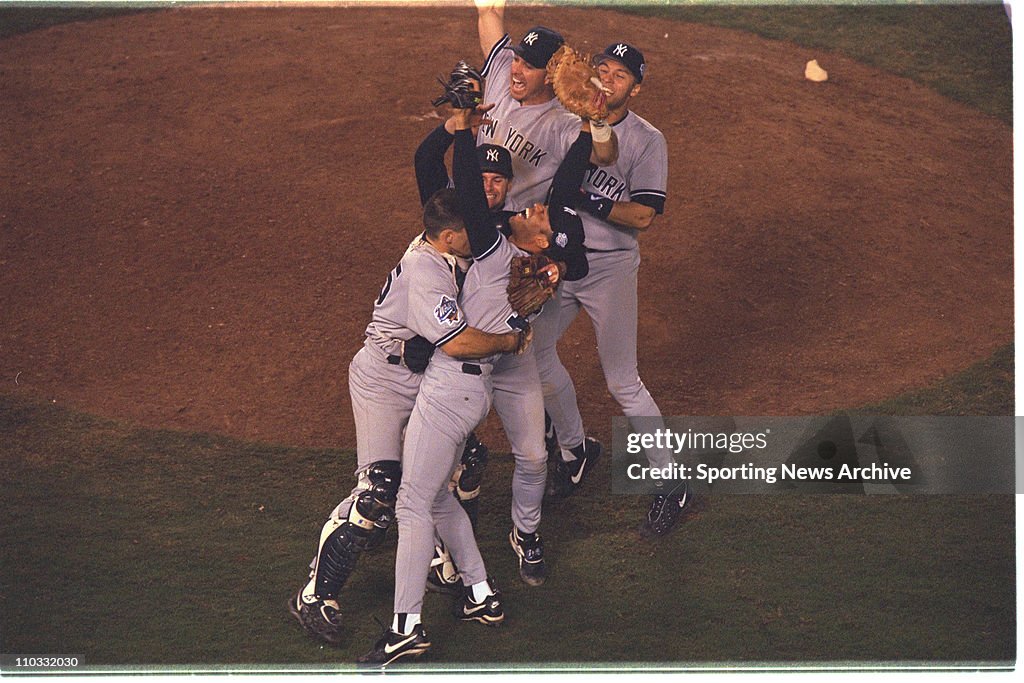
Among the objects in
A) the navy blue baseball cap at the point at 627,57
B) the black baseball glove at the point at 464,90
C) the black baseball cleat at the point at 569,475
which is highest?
the navy blue baseball cap at the point at 627,57

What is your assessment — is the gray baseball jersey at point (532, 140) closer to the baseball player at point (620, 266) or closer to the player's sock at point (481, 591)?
the baseball player at point (620, 266)

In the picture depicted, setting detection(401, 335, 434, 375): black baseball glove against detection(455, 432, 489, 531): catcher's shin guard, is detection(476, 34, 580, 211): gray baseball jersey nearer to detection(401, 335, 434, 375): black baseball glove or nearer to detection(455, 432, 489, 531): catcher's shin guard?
detection(401, 335, 434, 375): black baseball glove

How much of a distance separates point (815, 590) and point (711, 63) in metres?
5.48

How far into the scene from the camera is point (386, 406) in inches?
205

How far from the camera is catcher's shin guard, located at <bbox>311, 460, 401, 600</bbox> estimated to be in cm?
515

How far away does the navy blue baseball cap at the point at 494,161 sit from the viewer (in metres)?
5.18

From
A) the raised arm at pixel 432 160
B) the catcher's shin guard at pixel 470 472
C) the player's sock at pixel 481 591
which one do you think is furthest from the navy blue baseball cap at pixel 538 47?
the player's sock at pixel 481 591

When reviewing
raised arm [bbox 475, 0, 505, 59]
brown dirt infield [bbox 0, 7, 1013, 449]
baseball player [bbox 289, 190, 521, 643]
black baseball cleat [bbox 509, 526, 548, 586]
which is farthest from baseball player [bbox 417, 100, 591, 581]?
brown dirt infield [bbox 0, 7, 1013, 449]

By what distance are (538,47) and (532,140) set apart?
44 centimetres

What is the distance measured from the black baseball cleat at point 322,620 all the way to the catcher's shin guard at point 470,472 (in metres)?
0.81

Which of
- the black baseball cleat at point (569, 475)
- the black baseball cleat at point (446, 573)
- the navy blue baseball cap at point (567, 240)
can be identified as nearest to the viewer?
the navy blue baseball cap at point (567, 240)

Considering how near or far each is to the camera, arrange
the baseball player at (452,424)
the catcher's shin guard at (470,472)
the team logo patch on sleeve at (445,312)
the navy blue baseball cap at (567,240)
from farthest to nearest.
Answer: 1. the catcher's shin guard at (470,472)
2. the navy blue baseball cap at (567,240)
3. the baseball player at (452,424)
4. the team logo patch on sleeve at (445,312)

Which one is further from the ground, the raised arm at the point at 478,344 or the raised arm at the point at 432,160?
the raised arm at the point at 432,160

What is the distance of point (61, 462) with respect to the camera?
6.33 m
